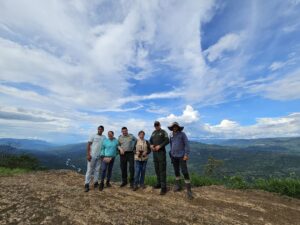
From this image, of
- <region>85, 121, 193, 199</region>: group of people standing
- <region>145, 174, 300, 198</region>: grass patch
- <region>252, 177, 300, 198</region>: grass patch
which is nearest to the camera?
<region>85, 121, 193, 199</region>: group of people standing

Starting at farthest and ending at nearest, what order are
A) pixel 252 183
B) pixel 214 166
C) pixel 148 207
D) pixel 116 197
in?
pixel 214 166, pixel 252 183, pixel 116 197, pixel 148 207

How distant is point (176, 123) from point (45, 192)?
6.07 m

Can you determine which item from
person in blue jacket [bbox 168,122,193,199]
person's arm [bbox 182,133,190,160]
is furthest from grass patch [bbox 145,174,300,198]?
person's arm [bbox 182,133,190,160]

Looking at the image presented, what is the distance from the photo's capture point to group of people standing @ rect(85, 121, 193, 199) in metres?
10.2

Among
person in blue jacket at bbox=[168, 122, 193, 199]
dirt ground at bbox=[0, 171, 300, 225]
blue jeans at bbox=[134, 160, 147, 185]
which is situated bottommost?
dirt ground at bbox=[0, 171, 300, 225]

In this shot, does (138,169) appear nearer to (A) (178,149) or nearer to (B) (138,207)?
(A) (178,149)

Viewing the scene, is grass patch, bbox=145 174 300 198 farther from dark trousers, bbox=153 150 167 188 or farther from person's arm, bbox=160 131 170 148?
person's arm, bbox=160 131 170 148

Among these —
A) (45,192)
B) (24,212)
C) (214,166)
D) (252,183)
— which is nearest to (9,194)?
(45,192)

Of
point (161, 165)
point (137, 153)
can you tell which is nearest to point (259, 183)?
point (161, 165)

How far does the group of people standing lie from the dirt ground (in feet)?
2.41

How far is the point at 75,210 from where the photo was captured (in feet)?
24.6

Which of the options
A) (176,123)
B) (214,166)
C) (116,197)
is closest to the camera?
(116,197)

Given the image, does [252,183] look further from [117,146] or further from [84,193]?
[84,193]

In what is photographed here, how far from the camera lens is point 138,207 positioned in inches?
316
